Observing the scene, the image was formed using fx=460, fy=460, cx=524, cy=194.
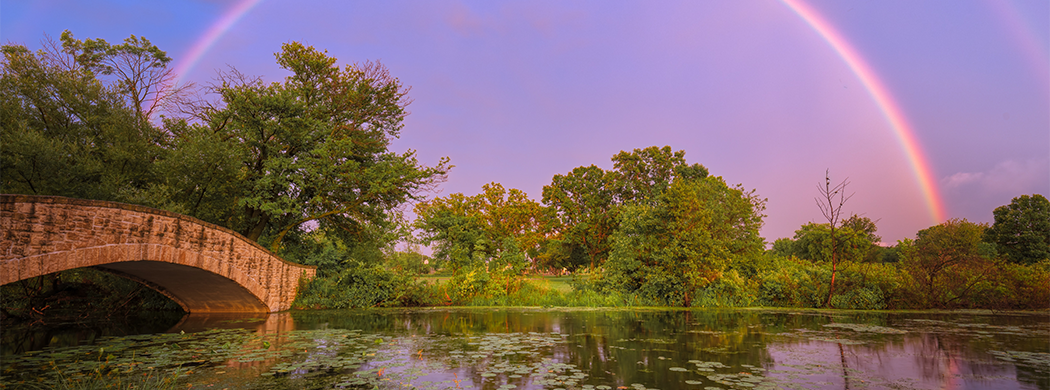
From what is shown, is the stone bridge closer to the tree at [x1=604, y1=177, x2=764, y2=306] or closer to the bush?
the tree at [x1=604, y1=177, x2=764, y2=306]

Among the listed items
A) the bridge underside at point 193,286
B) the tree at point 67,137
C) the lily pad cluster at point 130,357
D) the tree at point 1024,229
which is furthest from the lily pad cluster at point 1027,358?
the tree at point 1024,229

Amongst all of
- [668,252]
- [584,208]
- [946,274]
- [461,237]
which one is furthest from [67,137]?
[584,208]

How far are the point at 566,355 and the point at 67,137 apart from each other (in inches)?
710

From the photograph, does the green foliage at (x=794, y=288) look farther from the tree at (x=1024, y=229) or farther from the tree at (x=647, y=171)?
the tree at (x=1024, y=229)

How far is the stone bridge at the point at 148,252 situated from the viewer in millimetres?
9414

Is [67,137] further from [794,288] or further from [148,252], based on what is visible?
[794,288]

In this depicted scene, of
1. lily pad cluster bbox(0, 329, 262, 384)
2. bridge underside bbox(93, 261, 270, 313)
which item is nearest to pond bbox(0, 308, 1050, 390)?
lily pad cluster bbox(0, 329, 262, 384)

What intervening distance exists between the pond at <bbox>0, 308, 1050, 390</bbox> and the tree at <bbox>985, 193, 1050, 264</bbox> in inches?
1755

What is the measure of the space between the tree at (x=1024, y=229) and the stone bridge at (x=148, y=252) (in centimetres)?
6170

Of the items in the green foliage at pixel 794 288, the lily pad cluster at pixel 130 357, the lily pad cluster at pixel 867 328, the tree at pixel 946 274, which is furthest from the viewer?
the green foliage at pixel 794 288

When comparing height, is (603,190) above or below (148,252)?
above

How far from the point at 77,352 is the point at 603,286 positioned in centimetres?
1731

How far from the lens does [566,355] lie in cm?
837

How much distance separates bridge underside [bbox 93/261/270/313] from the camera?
44.1 feet
